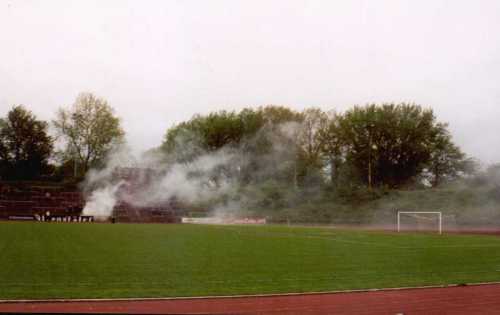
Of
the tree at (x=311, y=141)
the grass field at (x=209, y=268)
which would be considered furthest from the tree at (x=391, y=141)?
the grass field at (x=209, y=268)

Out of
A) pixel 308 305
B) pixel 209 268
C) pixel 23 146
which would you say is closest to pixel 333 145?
pixel 23 146

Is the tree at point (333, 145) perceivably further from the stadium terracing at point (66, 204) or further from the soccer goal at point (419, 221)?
the stadium terracing at point (66, 204)

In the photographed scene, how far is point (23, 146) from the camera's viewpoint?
176 ft

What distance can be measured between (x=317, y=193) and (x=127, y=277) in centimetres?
4519

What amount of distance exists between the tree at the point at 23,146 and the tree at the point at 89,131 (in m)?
2.63

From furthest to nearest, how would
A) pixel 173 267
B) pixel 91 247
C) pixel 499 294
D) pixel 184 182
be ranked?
pixel 184 182
pixel 91 247
pixel 173 267
pixel 499 294

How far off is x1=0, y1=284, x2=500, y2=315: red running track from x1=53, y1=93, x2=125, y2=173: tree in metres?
44.4

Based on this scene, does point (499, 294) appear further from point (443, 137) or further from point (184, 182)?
point (443, 137)

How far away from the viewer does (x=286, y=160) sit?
58062 millimetres

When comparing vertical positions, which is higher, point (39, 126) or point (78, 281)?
point (39, 126)

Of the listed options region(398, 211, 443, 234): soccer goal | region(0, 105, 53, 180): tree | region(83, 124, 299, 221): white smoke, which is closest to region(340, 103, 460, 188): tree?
region(83, 124, 299, 221): white smoke

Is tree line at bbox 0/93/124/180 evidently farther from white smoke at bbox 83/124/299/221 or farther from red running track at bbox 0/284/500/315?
red running track at bbox 0/284/500/315

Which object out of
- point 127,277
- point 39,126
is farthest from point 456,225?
point 39,126

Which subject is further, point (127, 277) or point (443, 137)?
point (443, 137)
